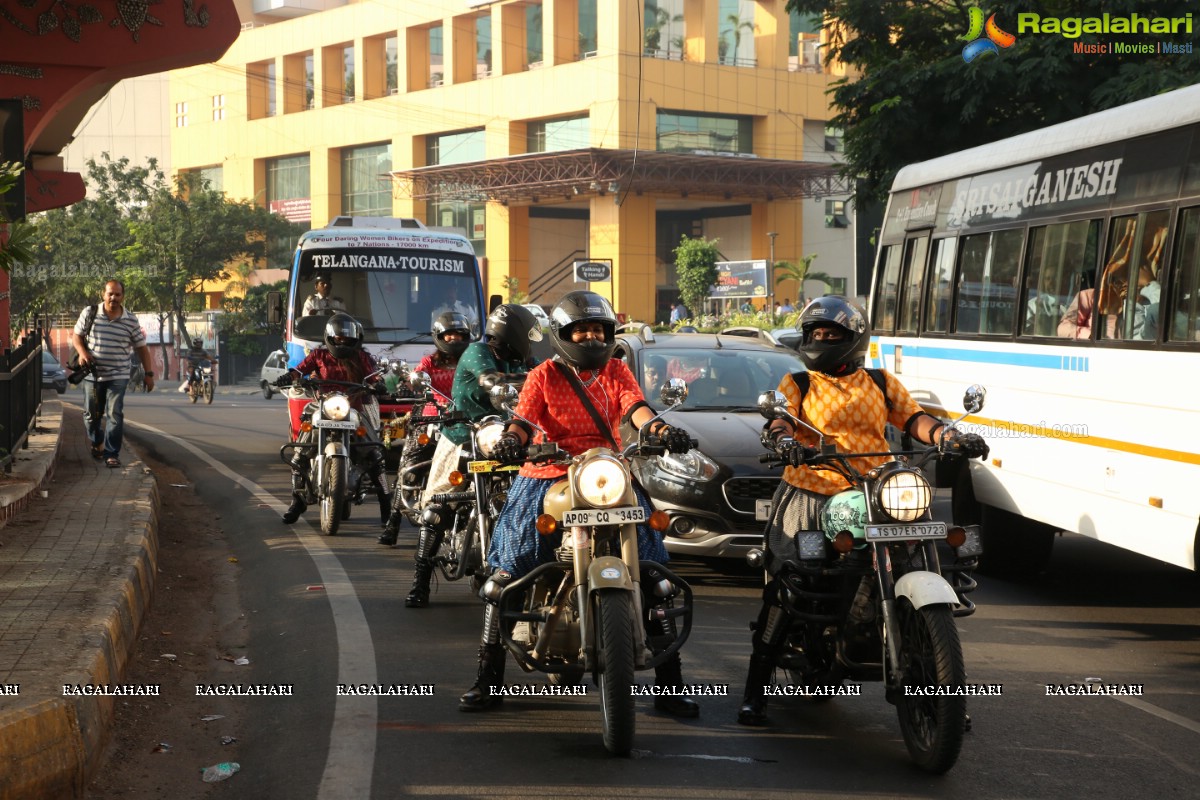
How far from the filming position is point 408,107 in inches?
2562

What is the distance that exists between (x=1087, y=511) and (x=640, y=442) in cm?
392

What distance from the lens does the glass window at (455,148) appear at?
62469 millimetres

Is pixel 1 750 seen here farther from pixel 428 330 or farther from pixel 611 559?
pixel 428 330

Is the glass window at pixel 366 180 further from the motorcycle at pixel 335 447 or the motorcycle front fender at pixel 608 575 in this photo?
the motorcycle front fender at pixel 608 575

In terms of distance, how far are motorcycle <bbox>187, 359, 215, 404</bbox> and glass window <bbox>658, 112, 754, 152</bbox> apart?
25.1 meters

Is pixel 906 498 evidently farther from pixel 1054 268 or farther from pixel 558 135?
pixel 558 135

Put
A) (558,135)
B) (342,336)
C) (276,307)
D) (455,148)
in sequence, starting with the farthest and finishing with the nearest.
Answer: (455,148)
(558,135)
(276,307)
(342,336)

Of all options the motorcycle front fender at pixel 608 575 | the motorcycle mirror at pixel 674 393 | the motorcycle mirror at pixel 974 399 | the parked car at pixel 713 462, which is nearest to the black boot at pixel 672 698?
the motorcycle front fender at pixel 608 575

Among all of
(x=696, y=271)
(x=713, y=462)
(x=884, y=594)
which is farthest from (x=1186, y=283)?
(x=696, y=271)

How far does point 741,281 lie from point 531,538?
42970 mm

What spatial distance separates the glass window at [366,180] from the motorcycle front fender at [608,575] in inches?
2462

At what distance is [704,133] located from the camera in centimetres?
5900

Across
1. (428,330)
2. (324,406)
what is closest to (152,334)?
(428,330)

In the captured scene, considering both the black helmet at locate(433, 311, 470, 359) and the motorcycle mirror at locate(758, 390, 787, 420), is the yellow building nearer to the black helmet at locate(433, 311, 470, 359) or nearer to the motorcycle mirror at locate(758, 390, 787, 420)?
the black helmet at locate(433, 311, 470, 359)
